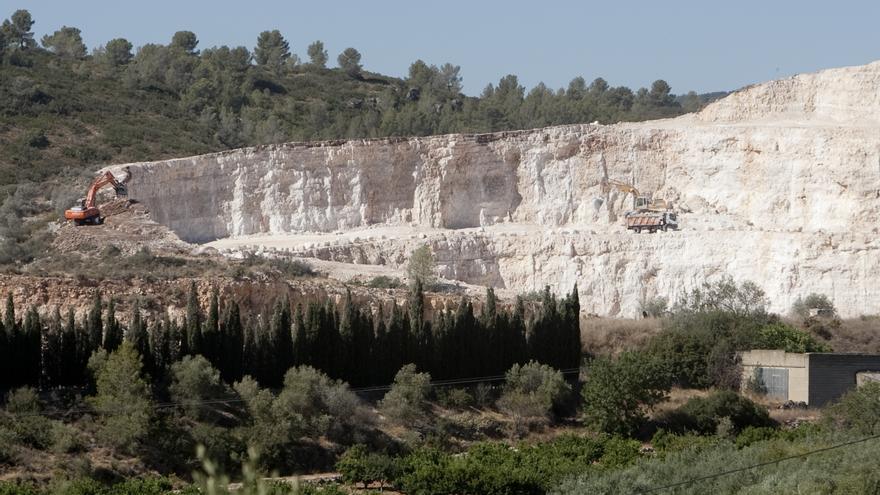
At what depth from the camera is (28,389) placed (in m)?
41.2

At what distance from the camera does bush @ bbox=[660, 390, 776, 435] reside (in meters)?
46.7

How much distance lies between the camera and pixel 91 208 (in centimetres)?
6431

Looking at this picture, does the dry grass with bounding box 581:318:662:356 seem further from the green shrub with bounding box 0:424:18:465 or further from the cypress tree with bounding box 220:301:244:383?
the green shrub with bounding box 0:424:18:465

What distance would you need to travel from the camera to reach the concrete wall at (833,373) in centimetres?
4947

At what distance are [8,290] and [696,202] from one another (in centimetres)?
2752

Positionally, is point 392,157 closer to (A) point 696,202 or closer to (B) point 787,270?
(A) point 696,202

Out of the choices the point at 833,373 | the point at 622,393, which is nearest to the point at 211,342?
the point at 622,393

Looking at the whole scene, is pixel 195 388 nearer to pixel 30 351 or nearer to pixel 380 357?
pixel 30 351

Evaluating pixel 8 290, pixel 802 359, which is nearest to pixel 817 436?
pixel 802 359

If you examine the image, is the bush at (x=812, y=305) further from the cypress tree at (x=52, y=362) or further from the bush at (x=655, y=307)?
the cypress tree at (x=52, y=362)

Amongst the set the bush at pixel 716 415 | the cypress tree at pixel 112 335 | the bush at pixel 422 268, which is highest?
the bush at pixel 422 268

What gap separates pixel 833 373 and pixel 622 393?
22.3 ft

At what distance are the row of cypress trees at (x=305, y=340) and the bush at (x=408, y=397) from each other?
110cm

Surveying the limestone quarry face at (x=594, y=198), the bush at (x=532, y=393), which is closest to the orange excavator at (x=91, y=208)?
the limestone quarry face at (x=594, y=198)
